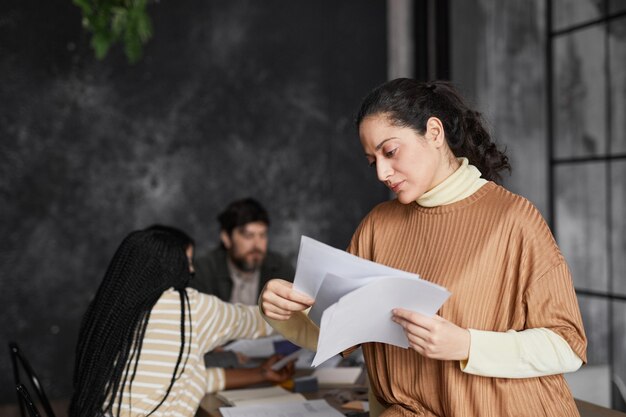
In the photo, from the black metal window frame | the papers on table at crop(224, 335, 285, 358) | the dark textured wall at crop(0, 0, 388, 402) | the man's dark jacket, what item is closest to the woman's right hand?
the papers on table at crop(224, 335, 285, 358)

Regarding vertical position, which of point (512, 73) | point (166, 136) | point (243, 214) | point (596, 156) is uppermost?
point (512, 73)

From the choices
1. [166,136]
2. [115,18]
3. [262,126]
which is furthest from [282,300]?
[262,126]

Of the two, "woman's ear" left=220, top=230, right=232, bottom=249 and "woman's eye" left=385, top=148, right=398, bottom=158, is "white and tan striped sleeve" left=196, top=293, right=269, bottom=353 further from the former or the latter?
"woman's ear" left=220, top=230, right=232, bottom=249

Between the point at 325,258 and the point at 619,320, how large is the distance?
2.95 m

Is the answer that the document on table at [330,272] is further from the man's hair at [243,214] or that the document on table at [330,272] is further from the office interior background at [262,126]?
the office interior background at [262,126]

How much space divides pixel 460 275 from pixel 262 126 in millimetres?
3436

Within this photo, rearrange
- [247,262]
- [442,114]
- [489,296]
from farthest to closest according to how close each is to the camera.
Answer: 1. [247,262]
2. [442,114]
3. [489,296]

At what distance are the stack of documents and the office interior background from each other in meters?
2.74

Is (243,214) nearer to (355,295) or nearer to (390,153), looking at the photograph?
(390,153)

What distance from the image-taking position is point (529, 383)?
152cm

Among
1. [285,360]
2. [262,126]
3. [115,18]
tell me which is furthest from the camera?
[262,126]

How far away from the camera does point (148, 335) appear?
2.32 metres

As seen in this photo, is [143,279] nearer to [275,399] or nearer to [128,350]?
[128,350]

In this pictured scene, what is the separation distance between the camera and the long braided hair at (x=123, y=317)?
228 cm
